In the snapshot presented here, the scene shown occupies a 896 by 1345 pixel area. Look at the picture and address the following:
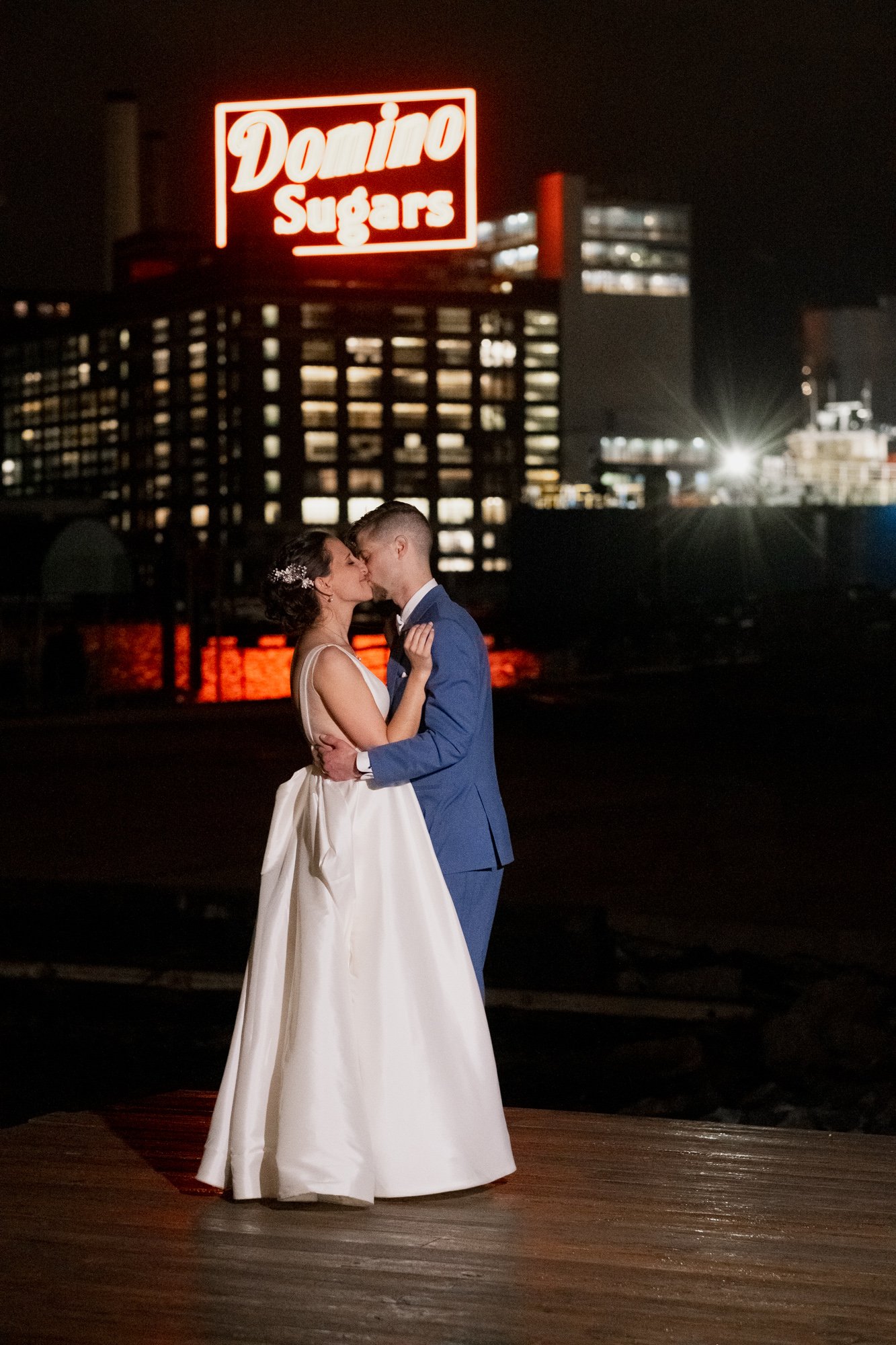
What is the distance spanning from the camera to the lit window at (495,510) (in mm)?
159125

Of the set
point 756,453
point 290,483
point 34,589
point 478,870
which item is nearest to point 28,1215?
point 478,870

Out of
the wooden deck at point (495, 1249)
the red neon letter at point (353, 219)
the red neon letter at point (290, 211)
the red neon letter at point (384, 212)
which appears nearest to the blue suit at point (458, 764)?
the wooden deck at point (495, 1249)

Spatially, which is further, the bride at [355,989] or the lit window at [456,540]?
the lit window at [456,540]

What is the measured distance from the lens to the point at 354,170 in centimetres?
3145

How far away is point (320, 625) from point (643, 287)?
536 ft

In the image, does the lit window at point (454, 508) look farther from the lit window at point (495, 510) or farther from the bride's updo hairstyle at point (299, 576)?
the bride's updo hairstyle at point (299, 576)

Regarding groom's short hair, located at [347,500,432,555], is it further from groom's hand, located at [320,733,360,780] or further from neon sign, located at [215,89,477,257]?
neon sign, located at [215,89,477,257]

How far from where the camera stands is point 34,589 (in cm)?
5075

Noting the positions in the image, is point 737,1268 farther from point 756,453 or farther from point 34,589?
point 756,453

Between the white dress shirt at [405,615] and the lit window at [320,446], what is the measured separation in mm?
147688

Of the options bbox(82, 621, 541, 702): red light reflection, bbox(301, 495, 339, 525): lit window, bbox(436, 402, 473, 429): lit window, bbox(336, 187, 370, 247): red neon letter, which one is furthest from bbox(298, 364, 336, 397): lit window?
bbox(336, 187, 370, 247): red neon letter

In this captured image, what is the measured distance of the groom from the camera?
4418 mm

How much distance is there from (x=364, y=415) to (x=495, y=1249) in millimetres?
154097

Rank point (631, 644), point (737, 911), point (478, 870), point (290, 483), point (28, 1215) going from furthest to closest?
point (290, 483) → point (631, 644) → point (737, 911) → point (478, 870) → point (28, 1215)
